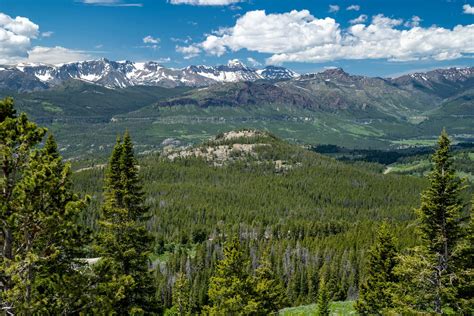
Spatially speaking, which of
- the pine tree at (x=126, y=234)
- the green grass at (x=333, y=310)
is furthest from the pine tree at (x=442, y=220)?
the green grass at (x=333, y=310)

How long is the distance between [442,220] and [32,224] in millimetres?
30032

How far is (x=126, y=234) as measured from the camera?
3584 centimetres

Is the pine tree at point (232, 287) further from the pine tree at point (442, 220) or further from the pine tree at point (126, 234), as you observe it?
the pine tree at point (442, 220)

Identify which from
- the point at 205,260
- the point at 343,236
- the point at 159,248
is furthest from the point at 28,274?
the point at 159,248

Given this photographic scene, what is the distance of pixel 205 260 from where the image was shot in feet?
537

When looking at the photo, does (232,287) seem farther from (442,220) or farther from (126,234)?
(442,220)

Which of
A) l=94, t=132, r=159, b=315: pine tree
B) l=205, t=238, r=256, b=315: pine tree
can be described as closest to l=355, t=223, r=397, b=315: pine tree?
l=205, t=238, r=256, b=315: pine tree

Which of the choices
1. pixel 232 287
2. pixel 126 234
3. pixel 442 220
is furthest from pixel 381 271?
pixel 126 234

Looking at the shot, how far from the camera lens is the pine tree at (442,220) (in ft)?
109

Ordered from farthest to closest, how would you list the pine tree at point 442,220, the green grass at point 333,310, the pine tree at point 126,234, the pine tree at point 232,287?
the green grass at point 333,310 < the pine tree at point 232,287 < the pine tree at point 126,234 < the pine tree at point 442,220

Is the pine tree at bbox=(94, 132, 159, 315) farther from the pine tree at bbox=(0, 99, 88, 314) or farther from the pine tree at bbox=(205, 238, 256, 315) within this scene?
the pine tree at bbox=(0, 99, 88, 314)

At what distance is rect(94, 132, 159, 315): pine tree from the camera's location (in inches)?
1363

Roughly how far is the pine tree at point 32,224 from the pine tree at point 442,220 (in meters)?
26.7

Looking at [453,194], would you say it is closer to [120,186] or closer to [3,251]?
[120,186]
